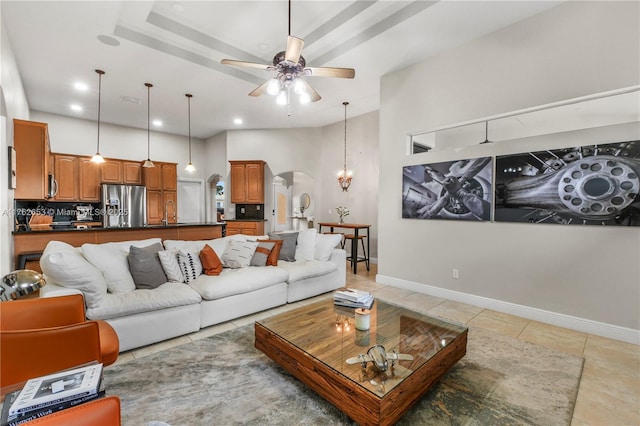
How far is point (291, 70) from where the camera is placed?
9.51 feet

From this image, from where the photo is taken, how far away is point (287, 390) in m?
1.98

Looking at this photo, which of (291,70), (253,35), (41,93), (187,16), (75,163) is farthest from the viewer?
(75,163)

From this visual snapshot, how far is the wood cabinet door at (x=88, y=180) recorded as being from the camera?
6.53 meters

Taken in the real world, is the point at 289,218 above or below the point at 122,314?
above

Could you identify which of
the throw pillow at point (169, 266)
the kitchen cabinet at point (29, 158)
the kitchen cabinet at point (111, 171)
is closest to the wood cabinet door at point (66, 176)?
the kitchen cabinet at point (111, 171)

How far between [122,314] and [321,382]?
6.01 feet

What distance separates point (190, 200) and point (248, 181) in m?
2.29

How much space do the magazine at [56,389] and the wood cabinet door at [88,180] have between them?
724 cm

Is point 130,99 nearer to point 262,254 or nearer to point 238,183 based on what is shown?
point 238,183

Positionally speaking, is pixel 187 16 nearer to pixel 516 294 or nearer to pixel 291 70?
pixel 291 70

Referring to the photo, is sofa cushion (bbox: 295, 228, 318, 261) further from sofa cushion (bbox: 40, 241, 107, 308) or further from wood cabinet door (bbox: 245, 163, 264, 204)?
wood cabinet door (bbox: 245, 163, 264, 204)

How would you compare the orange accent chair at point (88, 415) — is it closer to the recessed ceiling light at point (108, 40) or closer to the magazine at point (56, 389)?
the magazine at point (56, 389)

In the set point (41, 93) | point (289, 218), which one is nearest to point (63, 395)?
point (41, 93)

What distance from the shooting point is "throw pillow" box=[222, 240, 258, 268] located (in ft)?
12.0
